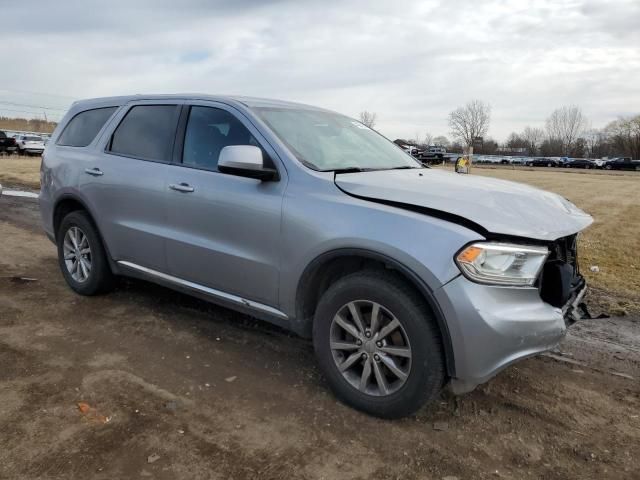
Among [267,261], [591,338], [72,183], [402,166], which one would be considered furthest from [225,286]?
[591,338]

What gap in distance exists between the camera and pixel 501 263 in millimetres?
2650

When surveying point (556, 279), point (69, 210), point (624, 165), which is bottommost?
point (556, 279)

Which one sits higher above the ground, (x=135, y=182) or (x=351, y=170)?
(x=351, y=170)

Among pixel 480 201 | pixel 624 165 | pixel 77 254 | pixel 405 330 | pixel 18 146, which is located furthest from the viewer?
pixel 624 165

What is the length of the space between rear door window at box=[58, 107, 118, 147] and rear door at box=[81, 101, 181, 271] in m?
0.25

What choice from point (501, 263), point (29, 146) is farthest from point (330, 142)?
point (29, 146)

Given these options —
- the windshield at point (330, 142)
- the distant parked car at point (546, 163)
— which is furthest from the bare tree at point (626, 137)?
the windshield at point (330, 142)

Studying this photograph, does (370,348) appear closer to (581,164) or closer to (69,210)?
(69,210)

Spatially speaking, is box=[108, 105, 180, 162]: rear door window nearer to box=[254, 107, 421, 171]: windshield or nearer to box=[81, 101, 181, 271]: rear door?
box=[81, 101, 181, 271]: rear door

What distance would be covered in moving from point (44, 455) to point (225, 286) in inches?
57.9

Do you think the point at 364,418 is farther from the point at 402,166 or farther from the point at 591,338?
the point at 591,338

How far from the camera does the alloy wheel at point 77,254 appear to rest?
4.82 metres

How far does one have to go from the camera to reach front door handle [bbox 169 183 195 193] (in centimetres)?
374

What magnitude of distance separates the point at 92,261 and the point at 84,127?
4.25 ft
